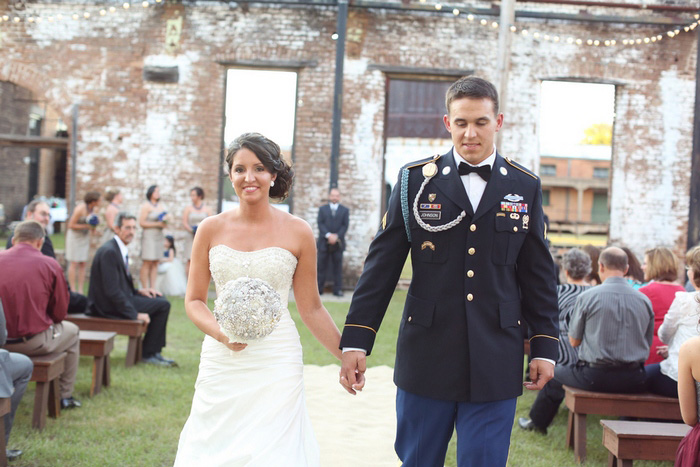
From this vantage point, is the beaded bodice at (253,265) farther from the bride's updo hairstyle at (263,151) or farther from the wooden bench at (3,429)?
the wooden bench at (3,429)

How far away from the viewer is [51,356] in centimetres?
534

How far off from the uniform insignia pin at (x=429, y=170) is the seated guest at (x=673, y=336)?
2749mm

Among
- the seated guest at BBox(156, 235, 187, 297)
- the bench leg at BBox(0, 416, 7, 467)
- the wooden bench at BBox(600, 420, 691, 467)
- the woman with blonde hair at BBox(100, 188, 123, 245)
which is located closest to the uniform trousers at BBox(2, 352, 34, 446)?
the bench leg at BBox(0, 416, 7, 467)

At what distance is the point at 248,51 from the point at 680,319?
34.2 ft

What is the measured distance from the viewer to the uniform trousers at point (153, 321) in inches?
294

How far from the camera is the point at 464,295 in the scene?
2.89m

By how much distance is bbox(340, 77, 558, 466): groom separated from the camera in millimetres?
2863

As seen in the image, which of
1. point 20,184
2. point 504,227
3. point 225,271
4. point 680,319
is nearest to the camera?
point 504,227

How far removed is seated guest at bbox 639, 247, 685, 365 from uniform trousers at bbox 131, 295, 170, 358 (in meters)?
4.71

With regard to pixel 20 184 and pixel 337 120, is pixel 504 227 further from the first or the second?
pixel 20 184

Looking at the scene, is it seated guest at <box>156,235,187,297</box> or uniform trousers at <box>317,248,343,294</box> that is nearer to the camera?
seated guest at <box>156,235,187,297</box>

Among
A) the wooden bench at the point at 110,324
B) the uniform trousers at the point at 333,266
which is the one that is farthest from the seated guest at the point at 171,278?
the wooden bench at the point at 110,324

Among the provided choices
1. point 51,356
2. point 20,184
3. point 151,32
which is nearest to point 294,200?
point 151,32

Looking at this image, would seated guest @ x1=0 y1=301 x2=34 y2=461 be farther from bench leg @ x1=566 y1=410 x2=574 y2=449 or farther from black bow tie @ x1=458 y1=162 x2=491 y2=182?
bench leg @ x1=566 y1=410 x2=574 y2=449
